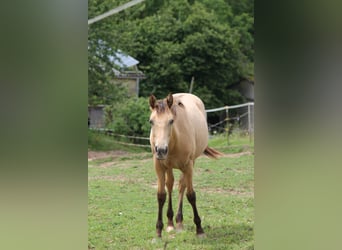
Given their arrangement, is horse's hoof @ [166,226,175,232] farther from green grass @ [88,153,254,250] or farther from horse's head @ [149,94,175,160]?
horse's head @ [149,94,175,160]

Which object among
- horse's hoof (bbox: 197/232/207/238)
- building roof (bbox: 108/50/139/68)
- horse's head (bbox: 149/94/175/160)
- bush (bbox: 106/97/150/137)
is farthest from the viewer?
building roof (bbox: 108/50/139/68)

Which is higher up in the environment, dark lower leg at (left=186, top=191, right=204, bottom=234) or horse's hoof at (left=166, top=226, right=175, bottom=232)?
dark lower leg at (left=186, top=191, right=204, bottom=234)

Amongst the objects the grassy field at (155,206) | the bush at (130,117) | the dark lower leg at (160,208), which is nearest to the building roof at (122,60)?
the bush at (130,117)

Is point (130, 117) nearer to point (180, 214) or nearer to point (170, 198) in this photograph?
point (170, 198)

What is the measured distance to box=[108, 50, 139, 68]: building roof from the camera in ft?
9.44

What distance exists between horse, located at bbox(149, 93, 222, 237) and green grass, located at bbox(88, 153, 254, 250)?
5 cm

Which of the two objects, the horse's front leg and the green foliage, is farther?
the green foliage

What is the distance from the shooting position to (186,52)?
2764 millimetres

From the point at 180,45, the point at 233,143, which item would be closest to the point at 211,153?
the point at 233,143

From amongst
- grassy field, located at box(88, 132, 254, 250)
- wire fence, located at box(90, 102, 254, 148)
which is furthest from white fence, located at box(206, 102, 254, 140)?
grassy field, located at box(88, 132, 254, 250)

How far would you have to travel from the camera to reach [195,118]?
253 cm

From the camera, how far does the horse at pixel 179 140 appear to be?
88.7 inches
